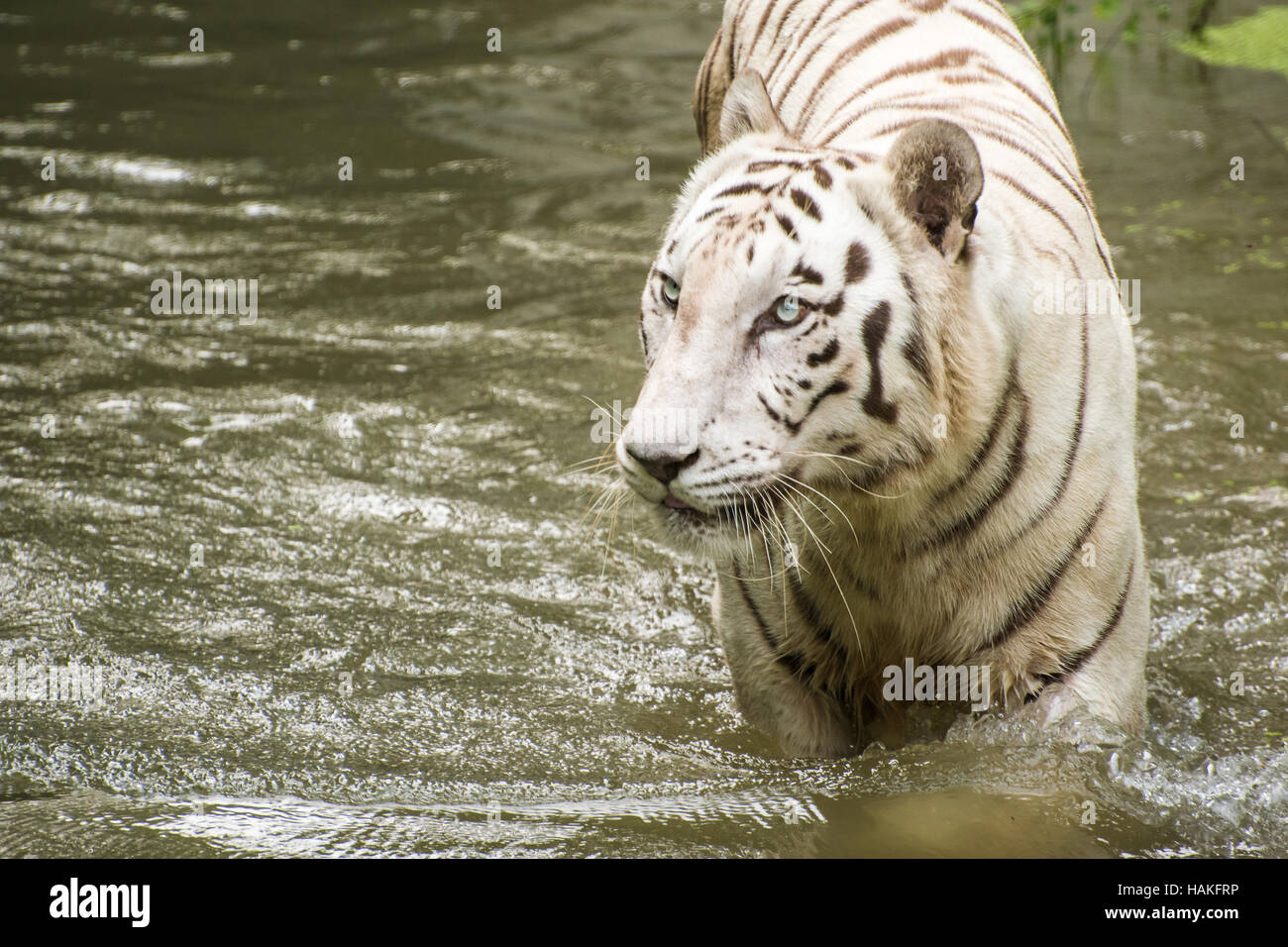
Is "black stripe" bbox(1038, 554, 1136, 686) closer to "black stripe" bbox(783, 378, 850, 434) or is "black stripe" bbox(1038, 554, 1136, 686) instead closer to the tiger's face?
the tiger's face

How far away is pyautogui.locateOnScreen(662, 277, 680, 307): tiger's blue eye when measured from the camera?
2264mm

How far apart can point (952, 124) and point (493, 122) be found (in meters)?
5.23

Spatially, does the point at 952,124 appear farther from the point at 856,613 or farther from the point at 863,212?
the point at 856,613

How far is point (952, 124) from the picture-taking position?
215cm

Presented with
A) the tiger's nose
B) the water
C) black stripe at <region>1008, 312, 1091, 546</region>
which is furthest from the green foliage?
the tiger's nose

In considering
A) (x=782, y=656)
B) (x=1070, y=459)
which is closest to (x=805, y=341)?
(x=1070, y=459)

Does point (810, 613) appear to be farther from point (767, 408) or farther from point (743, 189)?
point (743, 189)

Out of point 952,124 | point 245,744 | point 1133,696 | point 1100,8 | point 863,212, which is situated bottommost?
point 245,744

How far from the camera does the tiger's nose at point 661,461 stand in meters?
2.04

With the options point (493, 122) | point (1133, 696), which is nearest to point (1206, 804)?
point (1133, 696)

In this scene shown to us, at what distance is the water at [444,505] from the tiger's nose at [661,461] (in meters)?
0.59

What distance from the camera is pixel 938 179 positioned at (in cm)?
218

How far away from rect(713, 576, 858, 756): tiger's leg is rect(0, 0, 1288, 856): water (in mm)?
59
